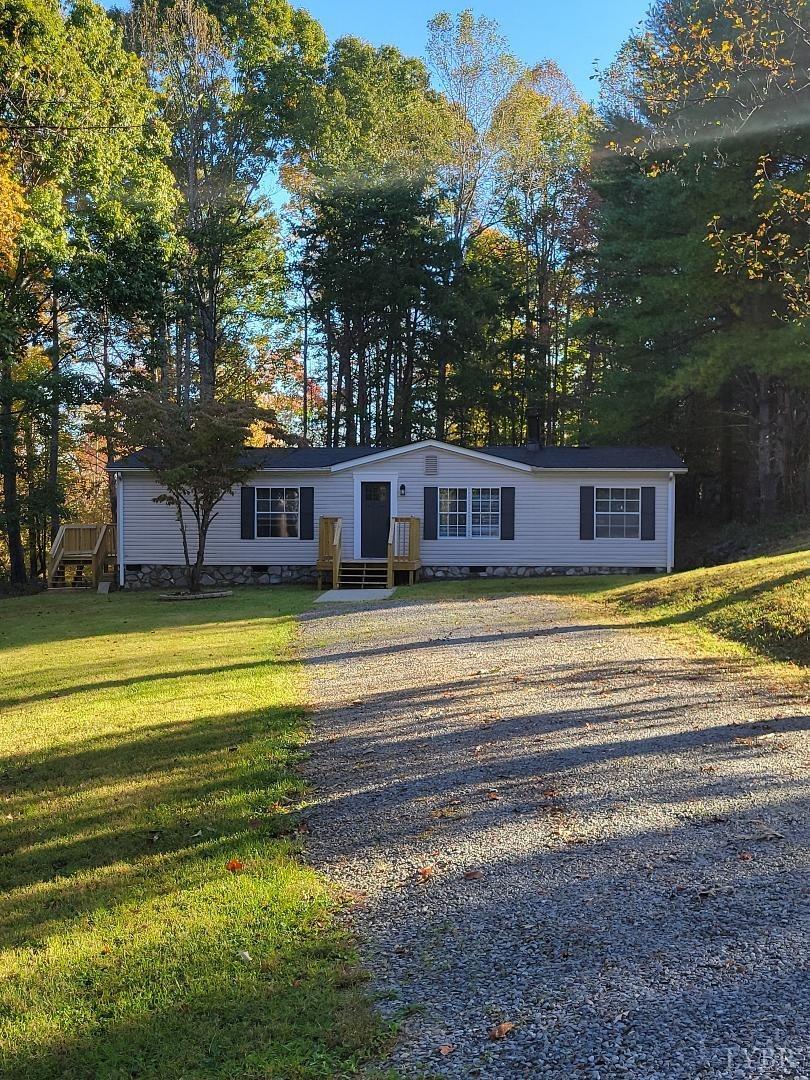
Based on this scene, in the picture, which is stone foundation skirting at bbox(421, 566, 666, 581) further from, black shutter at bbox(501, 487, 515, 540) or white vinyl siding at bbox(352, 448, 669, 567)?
black shutter at bbox(501, 487, 515, 540)

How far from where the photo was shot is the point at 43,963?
10.1 ft

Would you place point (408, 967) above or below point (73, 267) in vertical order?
below

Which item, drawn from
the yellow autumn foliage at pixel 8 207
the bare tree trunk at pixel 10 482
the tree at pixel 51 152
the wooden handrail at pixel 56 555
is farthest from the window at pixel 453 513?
the bare tree trunk at pixel 10 482

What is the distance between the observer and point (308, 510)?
19.4m

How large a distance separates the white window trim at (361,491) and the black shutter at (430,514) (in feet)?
2.15

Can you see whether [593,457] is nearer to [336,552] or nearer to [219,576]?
[336,552]

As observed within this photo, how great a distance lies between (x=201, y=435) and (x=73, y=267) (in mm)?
7920

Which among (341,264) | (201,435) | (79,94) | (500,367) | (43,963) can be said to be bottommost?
(43,963)

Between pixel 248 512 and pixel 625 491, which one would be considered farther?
pixel 248 512

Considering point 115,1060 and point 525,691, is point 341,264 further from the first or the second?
point 115,1060

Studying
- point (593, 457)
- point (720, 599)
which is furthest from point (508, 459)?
point (720, 599)

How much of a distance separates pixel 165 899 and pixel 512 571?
16196mm

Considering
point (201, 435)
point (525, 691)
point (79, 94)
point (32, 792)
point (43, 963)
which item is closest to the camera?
point (43, 963)

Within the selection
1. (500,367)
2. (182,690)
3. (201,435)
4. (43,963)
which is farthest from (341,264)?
(43,963)
